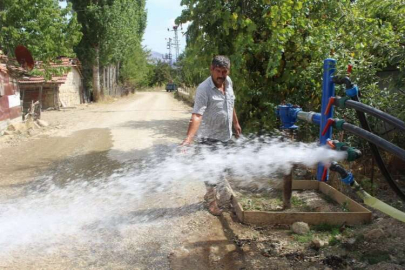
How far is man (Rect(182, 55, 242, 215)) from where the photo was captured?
3990mm

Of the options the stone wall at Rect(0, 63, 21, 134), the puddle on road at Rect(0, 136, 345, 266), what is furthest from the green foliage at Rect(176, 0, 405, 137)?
the stone wall at Rect(0, 63, 21, 134)

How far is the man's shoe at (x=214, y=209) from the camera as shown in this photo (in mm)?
4284

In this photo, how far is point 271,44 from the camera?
531 centimetres

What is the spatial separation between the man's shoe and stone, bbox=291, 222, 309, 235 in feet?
3.01

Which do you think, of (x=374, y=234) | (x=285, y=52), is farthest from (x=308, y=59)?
(x=374, y=234)

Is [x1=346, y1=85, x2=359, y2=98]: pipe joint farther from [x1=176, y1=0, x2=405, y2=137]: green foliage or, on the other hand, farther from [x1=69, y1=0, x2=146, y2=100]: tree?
[x1=69, y1=0, x2=146, y2=100]: tree

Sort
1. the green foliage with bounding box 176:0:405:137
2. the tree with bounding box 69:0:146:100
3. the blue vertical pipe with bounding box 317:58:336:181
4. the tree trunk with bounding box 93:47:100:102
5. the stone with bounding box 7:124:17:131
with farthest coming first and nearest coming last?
1. the tree trunk with bounding box 93:47:100:102
2. the tree with bounding box 69:0:146:100
3. the stone with bounding box 7:124:17:131
4. the green foliage with bounding box 176:0:405:137
5. the blue vertical pipe with bounding box 317:58:336:181

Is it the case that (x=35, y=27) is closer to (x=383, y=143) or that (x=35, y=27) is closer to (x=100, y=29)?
(x=100, y=29)

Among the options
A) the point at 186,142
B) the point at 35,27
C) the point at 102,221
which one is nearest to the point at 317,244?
the point at 186,142

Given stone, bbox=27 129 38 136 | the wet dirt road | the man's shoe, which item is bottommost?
stone, bbox=27 129 38 136

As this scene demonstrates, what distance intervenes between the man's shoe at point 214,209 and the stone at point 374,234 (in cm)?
158

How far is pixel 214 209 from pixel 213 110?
3.84ft

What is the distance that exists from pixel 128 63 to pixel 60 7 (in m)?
26.0

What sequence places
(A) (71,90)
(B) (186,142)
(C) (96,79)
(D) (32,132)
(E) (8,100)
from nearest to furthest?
(B) (186,142)
(D) (32,132)
(E) (8,100)
(A) (71,90)
(C) (96,79)
